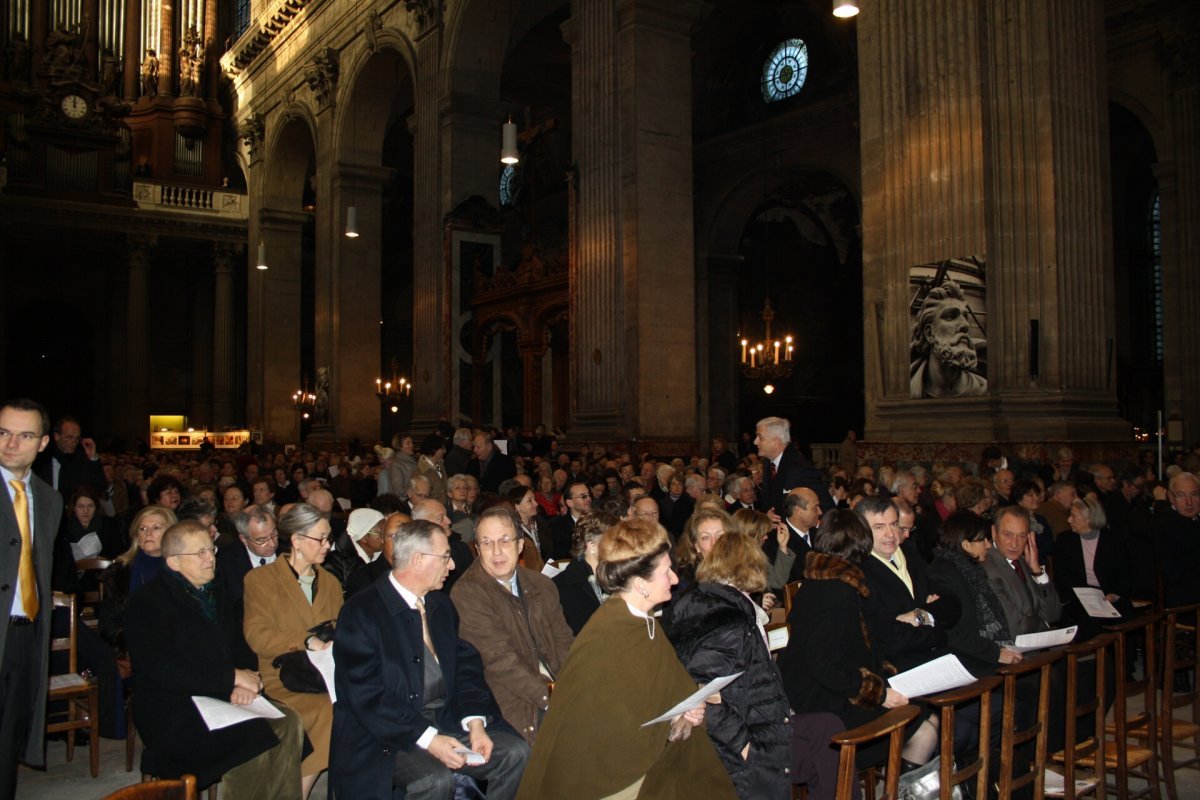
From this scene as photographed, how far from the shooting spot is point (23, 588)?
372 cm

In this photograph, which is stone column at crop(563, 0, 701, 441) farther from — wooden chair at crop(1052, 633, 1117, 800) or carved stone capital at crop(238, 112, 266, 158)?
carved stone capital at crop(238, 112, 266, 158)

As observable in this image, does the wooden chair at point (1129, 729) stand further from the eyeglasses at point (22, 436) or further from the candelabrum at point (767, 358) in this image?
the candelabrum at point (767, 358)

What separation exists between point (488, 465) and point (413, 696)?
263 inches

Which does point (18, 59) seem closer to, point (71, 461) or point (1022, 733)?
Answer: point (71, 461)

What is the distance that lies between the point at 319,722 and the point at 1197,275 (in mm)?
15188

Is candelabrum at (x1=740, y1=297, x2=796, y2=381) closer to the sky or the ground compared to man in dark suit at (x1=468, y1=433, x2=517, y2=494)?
closer to the sky

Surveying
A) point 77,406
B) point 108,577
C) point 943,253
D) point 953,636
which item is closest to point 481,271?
point 943,253

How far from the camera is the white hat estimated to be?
19.6 ft

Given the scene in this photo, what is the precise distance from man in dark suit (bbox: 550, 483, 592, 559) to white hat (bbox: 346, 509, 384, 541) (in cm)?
189

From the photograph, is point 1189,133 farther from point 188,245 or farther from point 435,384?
point 188,245

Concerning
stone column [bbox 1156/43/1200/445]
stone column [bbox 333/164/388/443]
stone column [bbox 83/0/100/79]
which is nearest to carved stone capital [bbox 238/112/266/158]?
stone column [bbox 83/0/100/79]

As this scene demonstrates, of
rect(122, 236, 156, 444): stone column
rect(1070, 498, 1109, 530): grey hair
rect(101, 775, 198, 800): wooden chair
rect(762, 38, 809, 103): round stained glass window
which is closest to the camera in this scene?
rect(101, 775, 198, 800): wooden chair

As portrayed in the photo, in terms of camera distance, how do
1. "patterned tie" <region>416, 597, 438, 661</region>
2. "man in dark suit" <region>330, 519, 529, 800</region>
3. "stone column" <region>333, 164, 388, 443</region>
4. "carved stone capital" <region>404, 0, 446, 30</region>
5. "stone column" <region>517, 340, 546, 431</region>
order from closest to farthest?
1. "man in dark suit" <region>330, 519, 529, 800</region>
2. "patterned tie" <region>416, 597, 438, 661</region>
3. "stone column" <region>517, 340, 546, 431</region>
4. "carved stone capital" <region>404, 0, 446, 30</region>
5. "stone column" <region>333, 164, 388, 443</region>

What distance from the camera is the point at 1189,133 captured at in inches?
586
